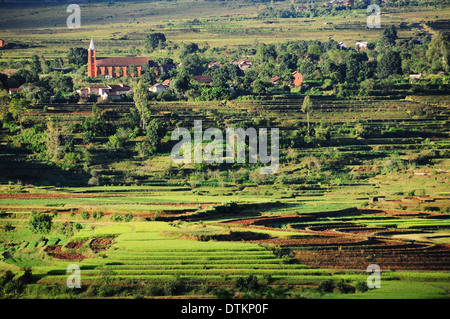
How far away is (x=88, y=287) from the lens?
21.1 m

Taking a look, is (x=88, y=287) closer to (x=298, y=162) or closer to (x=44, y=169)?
(x=44, y=169)

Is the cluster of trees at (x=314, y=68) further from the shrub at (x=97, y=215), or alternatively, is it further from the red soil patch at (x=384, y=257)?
the red soil patch at (x=384, y=257)

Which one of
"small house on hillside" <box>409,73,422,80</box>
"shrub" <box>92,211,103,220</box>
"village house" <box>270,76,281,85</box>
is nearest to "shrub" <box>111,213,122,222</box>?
"shrub" <box>92,211,103,220</box>

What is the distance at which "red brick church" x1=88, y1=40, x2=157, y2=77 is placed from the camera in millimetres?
57656

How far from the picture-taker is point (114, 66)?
58.8 m

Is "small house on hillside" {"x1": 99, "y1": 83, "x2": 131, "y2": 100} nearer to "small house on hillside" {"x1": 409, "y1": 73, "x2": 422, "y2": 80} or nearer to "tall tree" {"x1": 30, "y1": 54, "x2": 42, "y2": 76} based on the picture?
"tall tree" {"x1": 30, "y1": 54, "x2": 42, "y2": 76}

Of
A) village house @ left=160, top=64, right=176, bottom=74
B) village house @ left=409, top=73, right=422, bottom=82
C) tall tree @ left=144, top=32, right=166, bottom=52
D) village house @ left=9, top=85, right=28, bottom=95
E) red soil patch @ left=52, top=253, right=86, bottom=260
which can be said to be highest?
tall tree @ left=144, top=32, right=166, bottom=52

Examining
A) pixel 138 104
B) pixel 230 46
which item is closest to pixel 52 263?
pixel 138 104

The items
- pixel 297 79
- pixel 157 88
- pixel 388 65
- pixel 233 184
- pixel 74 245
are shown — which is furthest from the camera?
pixel 388 65

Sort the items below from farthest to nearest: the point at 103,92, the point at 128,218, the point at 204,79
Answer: the point at 204,79
the point at 103,92
the point at 128,218

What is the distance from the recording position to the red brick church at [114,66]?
57656 mm

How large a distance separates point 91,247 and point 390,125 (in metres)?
24.8

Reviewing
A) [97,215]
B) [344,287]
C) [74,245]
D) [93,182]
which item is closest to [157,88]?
[93,182]

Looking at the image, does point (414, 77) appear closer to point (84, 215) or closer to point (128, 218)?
point (128, 218)
